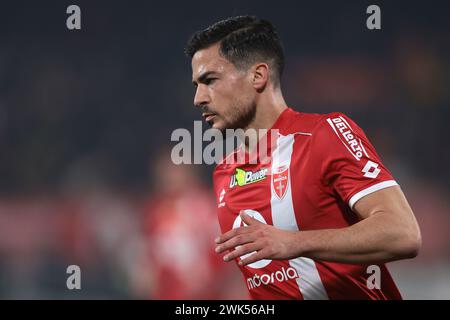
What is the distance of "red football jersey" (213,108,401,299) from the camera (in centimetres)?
240

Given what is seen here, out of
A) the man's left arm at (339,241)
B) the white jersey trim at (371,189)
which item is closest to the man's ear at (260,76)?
the white jersey trim at (371,189)

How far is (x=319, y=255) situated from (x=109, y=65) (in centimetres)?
669

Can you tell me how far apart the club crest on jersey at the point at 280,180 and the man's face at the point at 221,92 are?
36cm

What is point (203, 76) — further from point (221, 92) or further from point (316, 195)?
point (316, 195)

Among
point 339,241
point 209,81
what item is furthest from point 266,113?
point 339,241

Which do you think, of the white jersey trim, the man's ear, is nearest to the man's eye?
the man's ear

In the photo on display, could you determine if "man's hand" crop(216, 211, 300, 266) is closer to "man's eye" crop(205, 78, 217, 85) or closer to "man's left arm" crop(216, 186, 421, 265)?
"man's left arm" crop(216, 186, 421, 265)

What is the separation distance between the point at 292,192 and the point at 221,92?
0.62m

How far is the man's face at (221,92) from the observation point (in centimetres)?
290

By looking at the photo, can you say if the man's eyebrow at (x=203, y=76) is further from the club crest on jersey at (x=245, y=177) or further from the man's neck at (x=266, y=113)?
the club crest on jersey at (x=245, y=177)

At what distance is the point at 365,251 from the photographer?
2098 mm

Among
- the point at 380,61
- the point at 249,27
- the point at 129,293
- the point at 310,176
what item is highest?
the point at 380,61
